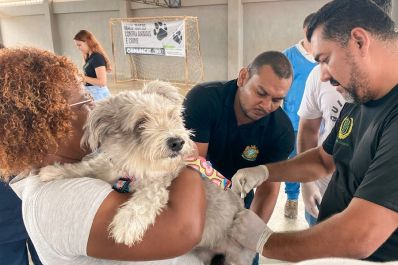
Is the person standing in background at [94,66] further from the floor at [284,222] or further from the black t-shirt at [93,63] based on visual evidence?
the floor at [284,222]

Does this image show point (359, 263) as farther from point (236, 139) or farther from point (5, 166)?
point (236, 139)

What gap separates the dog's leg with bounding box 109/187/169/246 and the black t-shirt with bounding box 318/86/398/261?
0.78 metres

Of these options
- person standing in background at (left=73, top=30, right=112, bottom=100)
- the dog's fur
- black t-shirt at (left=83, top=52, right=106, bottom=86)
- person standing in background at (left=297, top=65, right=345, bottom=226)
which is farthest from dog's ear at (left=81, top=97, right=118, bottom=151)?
black t-shirt at (left=83, top=52, right=106, bottom=86)

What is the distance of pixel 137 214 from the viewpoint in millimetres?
1358

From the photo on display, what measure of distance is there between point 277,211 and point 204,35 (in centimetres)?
817

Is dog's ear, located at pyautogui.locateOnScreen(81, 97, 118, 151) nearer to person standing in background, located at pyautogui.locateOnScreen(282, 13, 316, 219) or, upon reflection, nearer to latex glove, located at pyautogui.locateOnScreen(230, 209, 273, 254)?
latex glove, located at pyautogui.locateOnScreen(230, 209, 273, 254)

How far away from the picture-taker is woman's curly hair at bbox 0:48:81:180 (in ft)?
3.69

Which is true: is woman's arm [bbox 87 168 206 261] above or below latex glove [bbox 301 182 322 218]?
above

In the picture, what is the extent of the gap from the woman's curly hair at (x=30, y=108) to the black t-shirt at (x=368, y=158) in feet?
3.79

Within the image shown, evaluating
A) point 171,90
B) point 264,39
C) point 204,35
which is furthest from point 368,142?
point 204,35

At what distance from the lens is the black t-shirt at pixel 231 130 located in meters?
2.19

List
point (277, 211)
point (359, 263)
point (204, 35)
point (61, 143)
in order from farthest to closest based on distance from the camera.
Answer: point (204, 35)
point (277, 211)
point (61, 143)
point (359, 263)

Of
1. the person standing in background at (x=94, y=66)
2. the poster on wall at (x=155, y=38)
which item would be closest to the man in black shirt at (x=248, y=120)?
the person standing in background at (x=94, y=66)

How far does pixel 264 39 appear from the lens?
9969mm
